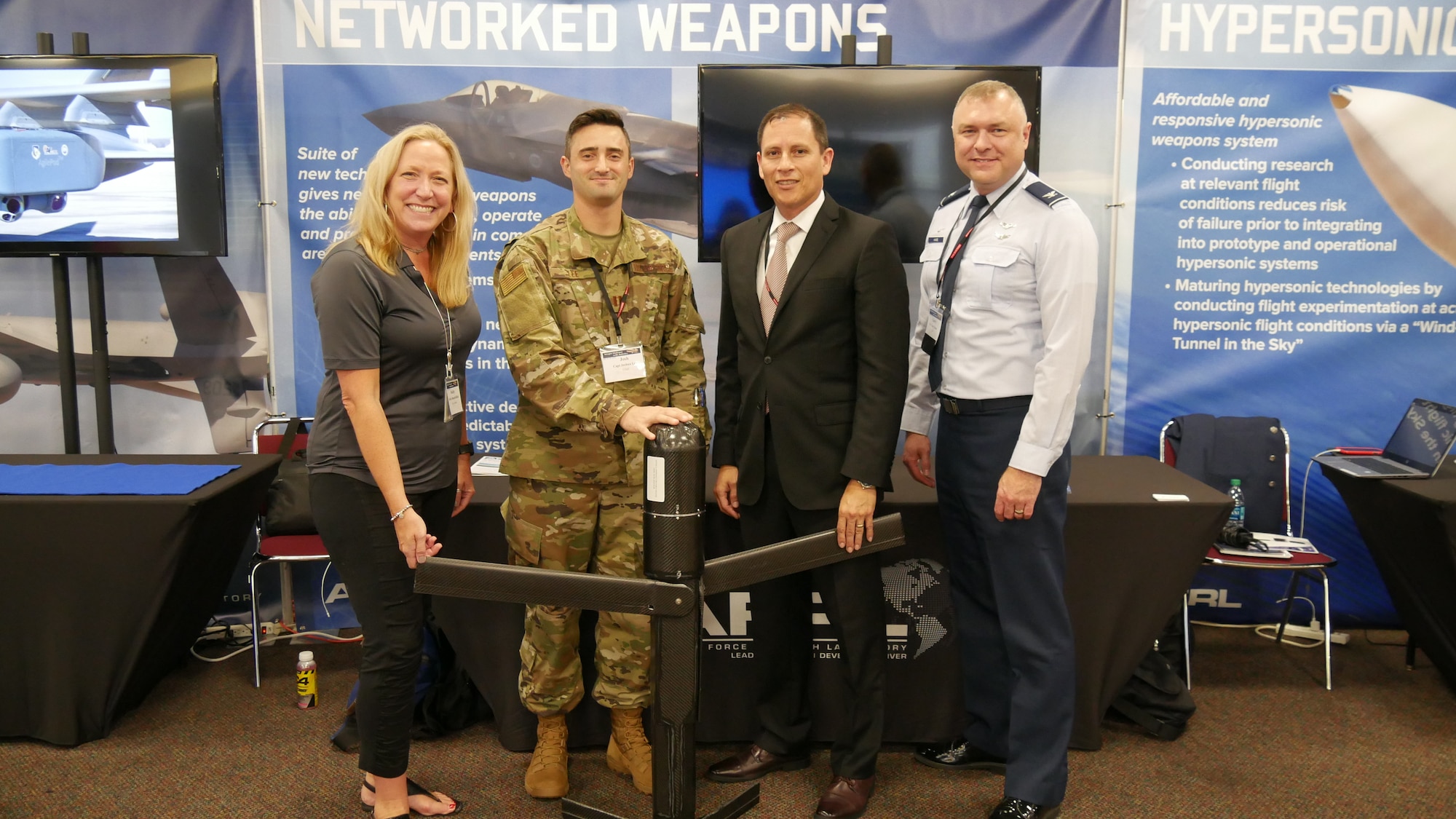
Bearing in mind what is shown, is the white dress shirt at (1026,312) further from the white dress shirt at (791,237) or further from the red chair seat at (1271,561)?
the red chair seat at (1271,561)

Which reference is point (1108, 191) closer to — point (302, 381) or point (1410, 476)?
point (1410, 476)

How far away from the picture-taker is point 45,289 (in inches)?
144

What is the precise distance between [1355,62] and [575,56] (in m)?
2.97

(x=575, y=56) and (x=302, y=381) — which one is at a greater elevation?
(x=575, y=56)

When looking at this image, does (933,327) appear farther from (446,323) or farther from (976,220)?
(446,323)

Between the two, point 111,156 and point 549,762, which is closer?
point 549,762

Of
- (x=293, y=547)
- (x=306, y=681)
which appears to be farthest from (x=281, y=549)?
(x=306, y=681)

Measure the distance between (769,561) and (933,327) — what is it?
3.95 ft

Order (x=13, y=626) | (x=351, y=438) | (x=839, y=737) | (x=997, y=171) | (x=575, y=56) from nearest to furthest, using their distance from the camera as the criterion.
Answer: (x=351, y=438) → (x=997, y=171) → (x=839, y=737) → (x=13, y=626) → (x=575, y=56)

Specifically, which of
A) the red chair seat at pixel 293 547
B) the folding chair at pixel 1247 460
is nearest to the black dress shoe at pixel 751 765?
the red chair seat at pixel 293 547

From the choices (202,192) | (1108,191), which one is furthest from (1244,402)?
(202,192)

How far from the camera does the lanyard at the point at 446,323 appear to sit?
84.9 inches

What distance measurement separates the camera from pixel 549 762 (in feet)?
8.34

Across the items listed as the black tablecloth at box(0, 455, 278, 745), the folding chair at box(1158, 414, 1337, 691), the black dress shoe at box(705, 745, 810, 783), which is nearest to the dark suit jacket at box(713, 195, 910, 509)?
the black dress shoe at box(705, 745, 810, 783)
